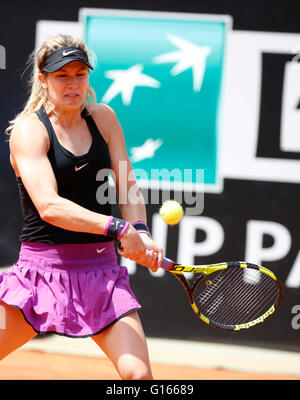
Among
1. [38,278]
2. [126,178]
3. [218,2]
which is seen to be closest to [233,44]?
[218,2]

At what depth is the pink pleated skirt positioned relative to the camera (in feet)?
7.98

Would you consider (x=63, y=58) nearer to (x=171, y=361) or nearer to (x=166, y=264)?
(x=166, y=264)

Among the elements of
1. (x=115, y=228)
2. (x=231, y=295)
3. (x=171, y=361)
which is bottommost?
(x=171, y=361)

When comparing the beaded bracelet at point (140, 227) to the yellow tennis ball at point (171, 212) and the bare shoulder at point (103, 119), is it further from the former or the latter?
the yellow tennis ball at point (171, 212)

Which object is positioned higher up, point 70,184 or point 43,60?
point 43,60

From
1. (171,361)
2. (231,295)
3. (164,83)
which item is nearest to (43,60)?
(231,295)

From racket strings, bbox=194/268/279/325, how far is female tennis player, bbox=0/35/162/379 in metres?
0.65

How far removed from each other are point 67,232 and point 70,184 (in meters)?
0.18

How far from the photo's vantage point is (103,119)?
8.70ft

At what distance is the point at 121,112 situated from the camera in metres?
4.97

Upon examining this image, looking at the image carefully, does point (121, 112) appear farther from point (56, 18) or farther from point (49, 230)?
point (49, 230)

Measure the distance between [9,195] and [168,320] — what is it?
5.05 feet

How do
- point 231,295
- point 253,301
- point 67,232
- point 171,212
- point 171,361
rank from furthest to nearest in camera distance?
1. point 171,361
2. point 253,301
3. point 231,295
4. point 171,212
5. point 67,232

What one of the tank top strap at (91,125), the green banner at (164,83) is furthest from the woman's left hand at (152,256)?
the green banner at (164,83)
